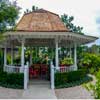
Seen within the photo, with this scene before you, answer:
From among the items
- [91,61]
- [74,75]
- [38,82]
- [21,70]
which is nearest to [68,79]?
[74,75]

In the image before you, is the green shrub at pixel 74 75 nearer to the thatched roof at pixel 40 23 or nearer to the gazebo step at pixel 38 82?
the gazebo step at pixel 38 82

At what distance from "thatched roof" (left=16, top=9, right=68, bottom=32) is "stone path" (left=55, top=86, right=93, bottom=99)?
147 inches

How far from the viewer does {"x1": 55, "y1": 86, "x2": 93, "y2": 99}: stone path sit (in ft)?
46.6

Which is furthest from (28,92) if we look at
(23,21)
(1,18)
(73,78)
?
(23,21)

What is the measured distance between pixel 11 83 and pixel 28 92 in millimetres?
1951

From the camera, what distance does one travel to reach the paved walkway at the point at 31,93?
14203 millimetres

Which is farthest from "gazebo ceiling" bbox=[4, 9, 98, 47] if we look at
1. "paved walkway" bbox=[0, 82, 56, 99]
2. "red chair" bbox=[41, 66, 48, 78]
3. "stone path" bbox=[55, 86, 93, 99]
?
"red chair" bbox=[41, 66, 48, 78]

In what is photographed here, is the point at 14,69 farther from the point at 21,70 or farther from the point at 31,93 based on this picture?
the point at 31,93

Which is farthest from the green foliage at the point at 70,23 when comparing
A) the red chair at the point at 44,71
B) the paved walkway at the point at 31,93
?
the paved walkway at the point at 31,93

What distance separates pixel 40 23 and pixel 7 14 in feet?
20.1

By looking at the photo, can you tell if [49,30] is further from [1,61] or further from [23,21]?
[1,61]

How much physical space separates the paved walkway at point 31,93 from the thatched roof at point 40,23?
3418 mm

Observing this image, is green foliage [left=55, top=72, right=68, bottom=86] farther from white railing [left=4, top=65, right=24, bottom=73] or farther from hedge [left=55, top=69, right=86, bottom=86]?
white railing [left=4, top=65, right=24, bottom=73]

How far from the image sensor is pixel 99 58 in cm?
2656
